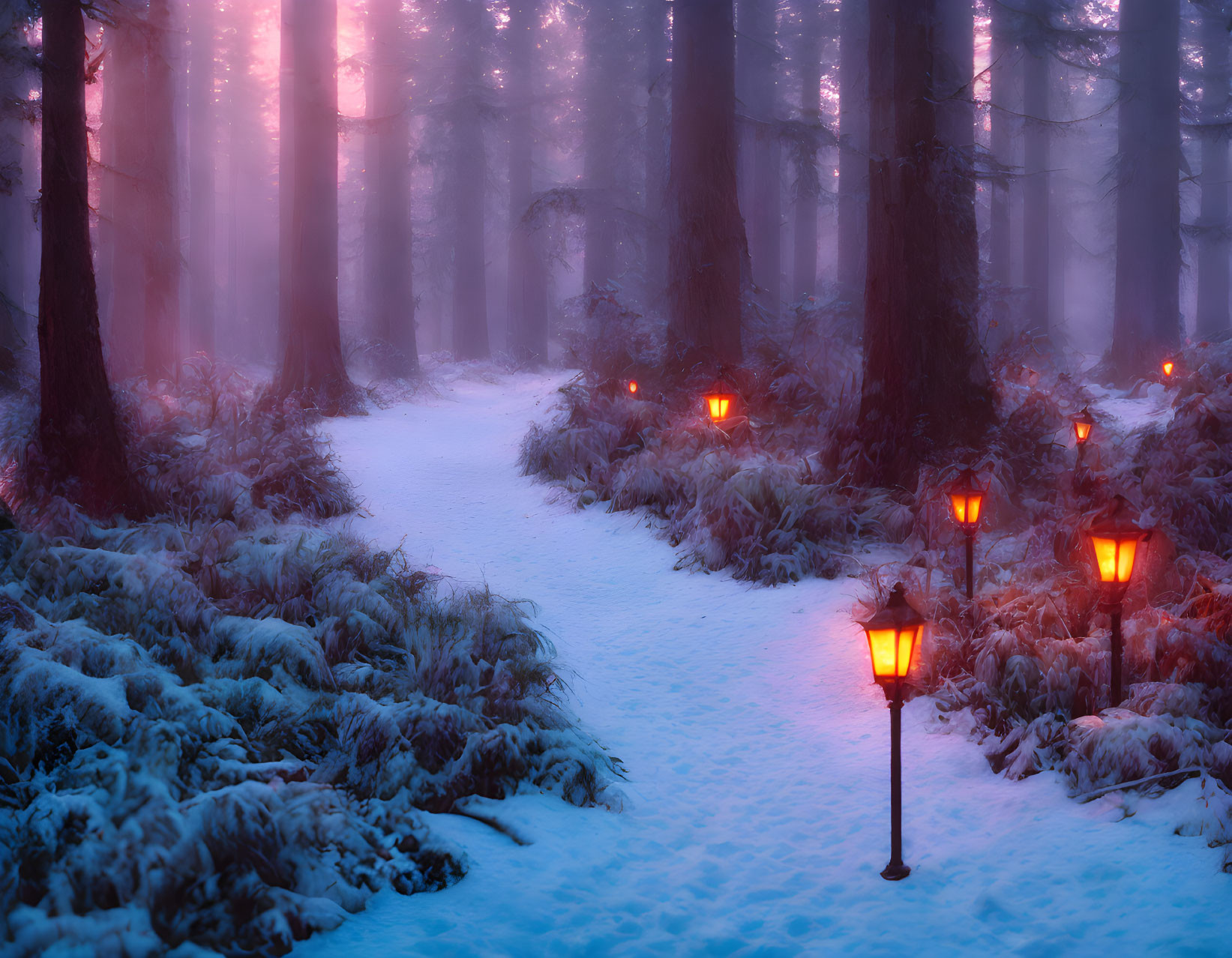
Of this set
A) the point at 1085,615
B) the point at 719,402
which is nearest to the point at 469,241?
the point at 719,402

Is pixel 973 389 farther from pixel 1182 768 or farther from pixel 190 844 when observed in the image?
pixel 190 844

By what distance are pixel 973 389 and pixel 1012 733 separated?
17.5 feet

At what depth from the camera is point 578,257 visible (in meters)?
52.9

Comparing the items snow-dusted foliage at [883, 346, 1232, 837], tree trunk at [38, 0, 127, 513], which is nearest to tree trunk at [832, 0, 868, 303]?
snow-dusted foliage at [883, 346, 1232, 837]

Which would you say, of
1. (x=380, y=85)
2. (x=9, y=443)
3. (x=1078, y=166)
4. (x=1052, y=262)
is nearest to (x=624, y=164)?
(x=380, y=85)

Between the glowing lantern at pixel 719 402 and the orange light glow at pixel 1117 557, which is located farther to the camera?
the glowing lantern at pixel 719 402

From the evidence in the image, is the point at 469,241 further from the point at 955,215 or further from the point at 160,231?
the point at 955,215

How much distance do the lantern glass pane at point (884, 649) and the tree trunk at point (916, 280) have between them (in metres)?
5.50

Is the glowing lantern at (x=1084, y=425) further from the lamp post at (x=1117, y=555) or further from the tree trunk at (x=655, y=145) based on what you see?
the tree trunk at (x=655, y=145)

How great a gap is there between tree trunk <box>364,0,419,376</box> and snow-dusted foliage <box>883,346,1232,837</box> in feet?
51.4

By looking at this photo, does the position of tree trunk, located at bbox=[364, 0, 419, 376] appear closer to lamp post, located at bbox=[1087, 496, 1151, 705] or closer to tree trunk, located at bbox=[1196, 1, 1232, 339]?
lamp post, located at bbox=[1087, 496, 1151, 705]

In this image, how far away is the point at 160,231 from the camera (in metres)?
16.2

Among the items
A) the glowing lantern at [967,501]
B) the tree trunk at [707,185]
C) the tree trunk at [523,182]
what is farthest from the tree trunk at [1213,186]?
the glowing lantern at [967,501]

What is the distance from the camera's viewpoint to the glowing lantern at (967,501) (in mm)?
6305
